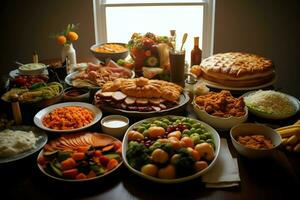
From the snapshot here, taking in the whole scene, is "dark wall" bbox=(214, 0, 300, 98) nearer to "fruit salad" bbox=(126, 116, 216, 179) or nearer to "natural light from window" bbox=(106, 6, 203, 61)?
"natural light from window" bbox=(106, 6, 203, 61)

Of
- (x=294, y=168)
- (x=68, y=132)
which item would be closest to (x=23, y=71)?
(x=68, y=132)

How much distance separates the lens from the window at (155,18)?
11.6ft

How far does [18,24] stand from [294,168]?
Answer: 317 centimetres

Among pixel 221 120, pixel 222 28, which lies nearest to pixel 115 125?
pixel 221 120

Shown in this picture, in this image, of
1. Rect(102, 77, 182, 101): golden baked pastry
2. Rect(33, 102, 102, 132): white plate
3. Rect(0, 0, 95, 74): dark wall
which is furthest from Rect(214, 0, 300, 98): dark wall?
Rect(33, 102, 102, 132): white plate

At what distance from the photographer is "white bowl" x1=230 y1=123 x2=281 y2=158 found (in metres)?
1.39

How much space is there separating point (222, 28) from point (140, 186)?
2.54m

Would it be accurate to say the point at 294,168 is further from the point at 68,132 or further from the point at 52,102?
the point at 52,102

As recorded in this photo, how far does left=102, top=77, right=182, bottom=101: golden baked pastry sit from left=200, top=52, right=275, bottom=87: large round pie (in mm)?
349

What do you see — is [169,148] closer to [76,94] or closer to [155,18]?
[76,94]

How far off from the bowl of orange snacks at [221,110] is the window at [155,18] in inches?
68.1

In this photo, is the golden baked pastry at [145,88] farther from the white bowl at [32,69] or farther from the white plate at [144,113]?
the white bowl at [32,69]

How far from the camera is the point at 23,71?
237cm

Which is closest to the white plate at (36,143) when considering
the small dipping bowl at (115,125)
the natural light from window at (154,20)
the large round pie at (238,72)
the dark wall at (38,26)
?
the small dipping bowl at (115,125)
